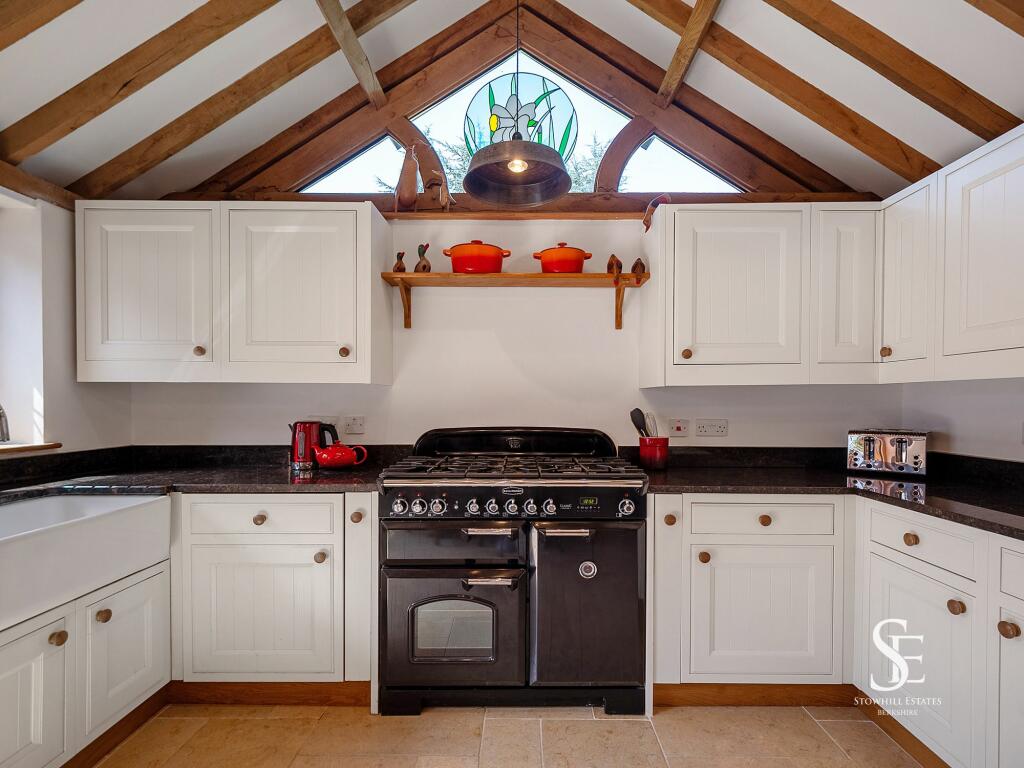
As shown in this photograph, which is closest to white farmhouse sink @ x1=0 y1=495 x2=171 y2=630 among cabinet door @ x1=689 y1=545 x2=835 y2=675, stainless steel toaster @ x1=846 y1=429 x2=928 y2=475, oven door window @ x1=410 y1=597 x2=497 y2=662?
oven door window @ x1=410 y1=597 x2=497 y2=662

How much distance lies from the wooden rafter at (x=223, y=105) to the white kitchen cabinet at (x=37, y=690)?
1.81 meters

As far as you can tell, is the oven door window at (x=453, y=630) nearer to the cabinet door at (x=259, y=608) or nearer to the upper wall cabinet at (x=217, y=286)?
the cabinet door at (x=259, y=608)

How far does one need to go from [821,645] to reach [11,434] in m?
3.33

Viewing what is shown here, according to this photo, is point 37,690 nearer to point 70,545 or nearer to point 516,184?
point 70,545

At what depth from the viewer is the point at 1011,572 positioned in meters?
1.47

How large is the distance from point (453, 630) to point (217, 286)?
1.75 m

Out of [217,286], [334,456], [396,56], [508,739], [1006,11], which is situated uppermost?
[396,56]

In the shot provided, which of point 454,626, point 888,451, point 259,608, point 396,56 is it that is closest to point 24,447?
point 259,608

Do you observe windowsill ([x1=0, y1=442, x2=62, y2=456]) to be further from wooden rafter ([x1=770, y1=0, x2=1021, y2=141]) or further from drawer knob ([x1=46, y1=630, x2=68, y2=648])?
A: wooden rafter ([x1=770, y1=0, x2=1021, y2=141])

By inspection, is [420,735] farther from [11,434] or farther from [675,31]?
→ [675,31]

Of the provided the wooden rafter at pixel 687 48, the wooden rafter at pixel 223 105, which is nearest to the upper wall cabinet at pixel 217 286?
the wooden rafter at pixel 223 105

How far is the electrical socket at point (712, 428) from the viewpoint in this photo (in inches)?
108

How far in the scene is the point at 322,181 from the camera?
2801mm

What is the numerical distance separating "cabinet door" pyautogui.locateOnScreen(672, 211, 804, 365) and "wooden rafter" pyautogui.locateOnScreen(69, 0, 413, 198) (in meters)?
1.65
